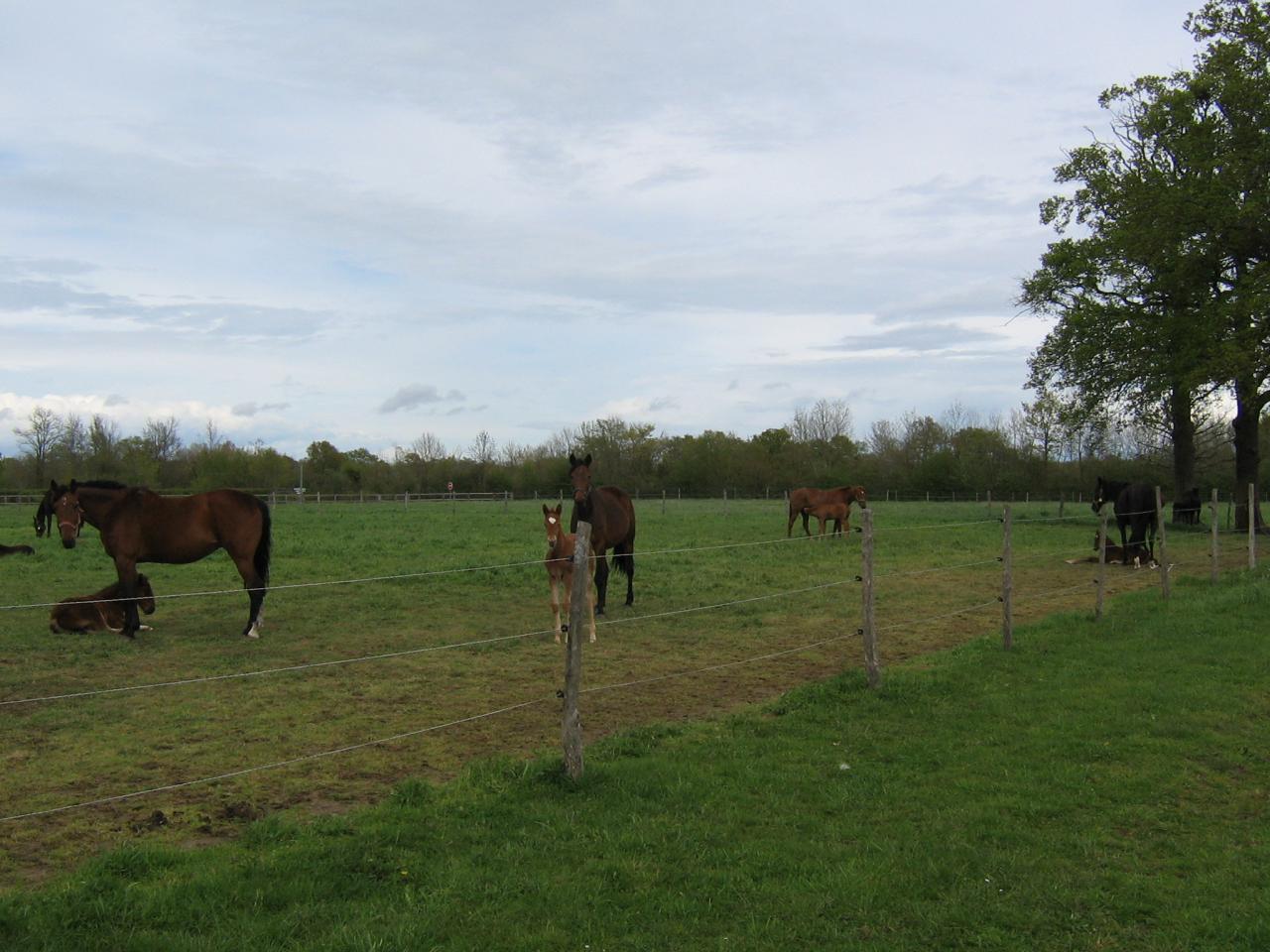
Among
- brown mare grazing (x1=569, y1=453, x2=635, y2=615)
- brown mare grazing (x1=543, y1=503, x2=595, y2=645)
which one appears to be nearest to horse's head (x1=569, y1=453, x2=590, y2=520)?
brown mare grazing (x1=569, y1=453, x2=635, y2=615)

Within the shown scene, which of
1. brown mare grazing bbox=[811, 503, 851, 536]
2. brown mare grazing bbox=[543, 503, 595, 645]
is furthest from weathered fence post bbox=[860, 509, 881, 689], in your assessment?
brown mare grazing bbox=[811, 503, 851, 536]

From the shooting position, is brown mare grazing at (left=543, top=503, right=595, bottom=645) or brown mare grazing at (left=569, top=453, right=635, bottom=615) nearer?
brown mare grazing at (left=543, top=503, right=595, bottom=645)

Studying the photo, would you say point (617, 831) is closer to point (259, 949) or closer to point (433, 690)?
point (259, 949)

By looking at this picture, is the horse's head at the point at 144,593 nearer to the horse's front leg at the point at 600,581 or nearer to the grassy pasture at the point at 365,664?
the grassy pasture at the point at 365,664

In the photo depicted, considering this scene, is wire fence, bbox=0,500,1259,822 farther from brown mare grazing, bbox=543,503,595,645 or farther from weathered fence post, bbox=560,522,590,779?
weathered fence post, bbox=560,522,590,779

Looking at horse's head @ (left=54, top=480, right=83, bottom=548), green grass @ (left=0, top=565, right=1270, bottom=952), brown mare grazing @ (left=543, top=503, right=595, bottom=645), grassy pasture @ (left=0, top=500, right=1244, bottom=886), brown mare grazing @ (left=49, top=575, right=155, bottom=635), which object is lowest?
green grass @ (left=0, top=565, right=1270, bottom=952)

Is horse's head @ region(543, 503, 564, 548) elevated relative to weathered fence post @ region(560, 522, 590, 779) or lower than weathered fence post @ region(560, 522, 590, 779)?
elevated

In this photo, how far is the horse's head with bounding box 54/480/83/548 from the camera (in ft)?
35.9

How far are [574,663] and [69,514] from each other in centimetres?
842

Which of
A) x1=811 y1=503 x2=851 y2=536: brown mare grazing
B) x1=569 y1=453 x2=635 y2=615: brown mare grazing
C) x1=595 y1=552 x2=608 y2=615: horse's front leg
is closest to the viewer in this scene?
x1=569 y1=453 x2=635 y2=615: brown mare grazing

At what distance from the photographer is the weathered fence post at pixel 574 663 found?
545cm

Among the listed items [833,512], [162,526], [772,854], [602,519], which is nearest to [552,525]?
[602,519]

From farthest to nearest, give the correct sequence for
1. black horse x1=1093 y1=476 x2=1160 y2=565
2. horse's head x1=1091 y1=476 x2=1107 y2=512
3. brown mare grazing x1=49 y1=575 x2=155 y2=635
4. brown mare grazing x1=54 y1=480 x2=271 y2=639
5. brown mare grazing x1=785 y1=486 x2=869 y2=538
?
brown mare grazing x1=785 y1=486 x2=869 y2=538
horse's head x1=1091 y1=476 x2=1107 y2=512
black horse x1=1093 y1=476 x2=1160 y2=565
brown mare grazing x1=54 y1=480 x2=271 y2=639
brown mare grazing x1=49 y1=575 x2=155 y2=635

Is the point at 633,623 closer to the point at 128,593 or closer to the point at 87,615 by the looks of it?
the point at 128,593
